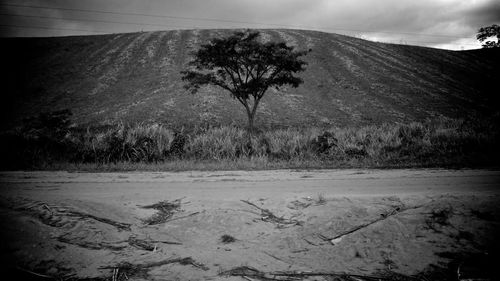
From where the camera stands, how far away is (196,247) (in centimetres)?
348

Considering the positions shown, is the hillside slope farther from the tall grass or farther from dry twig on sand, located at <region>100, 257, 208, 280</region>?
dry twig on sand, located at <region>100, 257, 208, 280</region>

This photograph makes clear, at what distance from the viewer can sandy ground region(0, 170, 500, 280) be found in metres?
3.04

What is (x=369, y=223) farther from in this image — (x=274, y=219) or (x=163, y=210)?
(x=163, y=210)

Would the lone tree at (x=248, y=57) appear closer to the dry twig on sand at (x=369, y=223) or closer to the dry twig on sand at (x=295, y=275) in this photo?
the dry twig on sand at (x=369, y=223)

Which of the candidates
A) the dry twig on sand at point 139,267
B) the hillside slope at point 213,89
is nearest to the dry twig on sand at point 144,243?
the dry twig on sand at point 139,267

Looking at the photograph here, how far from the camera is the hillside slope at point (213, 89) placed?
3303cm

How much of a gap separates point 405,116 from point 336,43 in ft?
84.6

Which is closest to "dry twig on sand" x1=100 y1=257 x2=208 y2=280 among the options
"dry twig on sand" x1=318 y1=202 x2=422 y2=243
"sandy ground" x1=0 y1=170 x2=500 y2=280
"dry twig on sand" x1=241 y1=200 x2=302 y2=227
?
"sandy ground" x1=0 y1=170 x2=500 y2=280

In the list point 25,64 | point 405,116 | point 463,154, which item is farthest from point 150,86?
point 463,154

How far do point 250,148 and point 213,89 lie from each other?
26.7 metres

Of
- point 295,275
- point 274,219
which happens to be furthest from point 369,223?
point 295,275

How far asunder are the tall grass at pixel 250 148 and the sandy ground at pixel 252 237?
6.27m

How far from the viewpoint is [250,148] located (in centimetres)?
1359

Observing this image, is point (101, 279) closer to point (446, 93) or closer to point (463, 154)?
point (463, 154)
